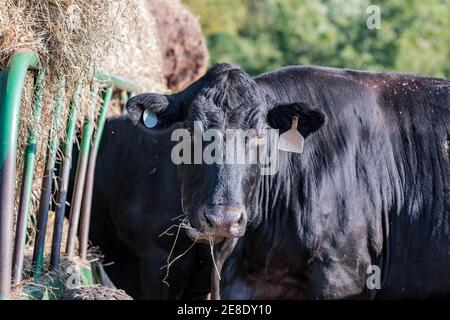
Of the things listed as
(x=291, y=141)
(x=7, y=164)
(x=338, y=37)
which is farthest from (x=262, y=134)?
(x=338, y=37)

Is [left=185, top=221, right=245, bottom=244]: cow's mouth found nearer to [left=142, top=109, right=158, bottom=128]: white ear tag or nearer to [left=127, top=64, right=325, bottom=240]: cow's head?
[left=127, top=64, right=325, bottom=240]: cow's head

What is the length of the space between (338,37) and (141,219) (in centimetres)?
1170

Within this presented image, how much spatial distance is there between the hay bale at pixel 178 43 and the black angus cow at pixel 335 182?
4.99m

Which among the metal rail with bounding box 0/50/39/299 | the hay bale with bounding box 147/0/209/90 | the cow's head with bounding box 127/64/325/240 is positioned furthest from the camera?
the hay bale with bounding box 147/0/209/90

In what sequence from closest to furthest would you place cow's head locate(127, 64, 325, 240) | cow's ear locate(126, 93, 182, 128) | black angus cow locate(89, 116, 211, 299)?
cow's head locate(127, 64, 325, 240) → cow's ear locate(126, 93, 182, 128) → black angus cow locate(89, 116, 211, 299)

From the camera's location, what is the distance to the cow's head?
5.12 metres

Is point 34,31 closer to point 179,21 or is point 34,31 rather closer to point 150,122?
point 150,122

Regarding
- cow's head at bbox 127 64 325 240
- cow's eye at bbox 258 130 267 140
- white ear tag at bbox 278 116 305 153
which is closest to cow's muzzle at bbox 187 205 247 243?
cow's head at bbox 127 64 325 240

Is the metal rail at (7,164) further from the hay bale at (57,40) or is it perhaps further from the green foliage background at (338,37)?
the green foliage background at (338,37)

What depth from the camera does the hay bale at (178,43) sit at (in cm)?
1082

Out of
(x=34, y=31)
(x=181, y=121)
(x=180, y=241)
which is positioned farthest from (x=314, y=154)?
(x=34, y=31)

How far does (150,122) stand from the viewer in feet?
18.9

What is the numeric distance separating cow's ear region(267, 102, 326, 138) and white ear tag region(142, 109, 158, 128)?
28.1 inches
